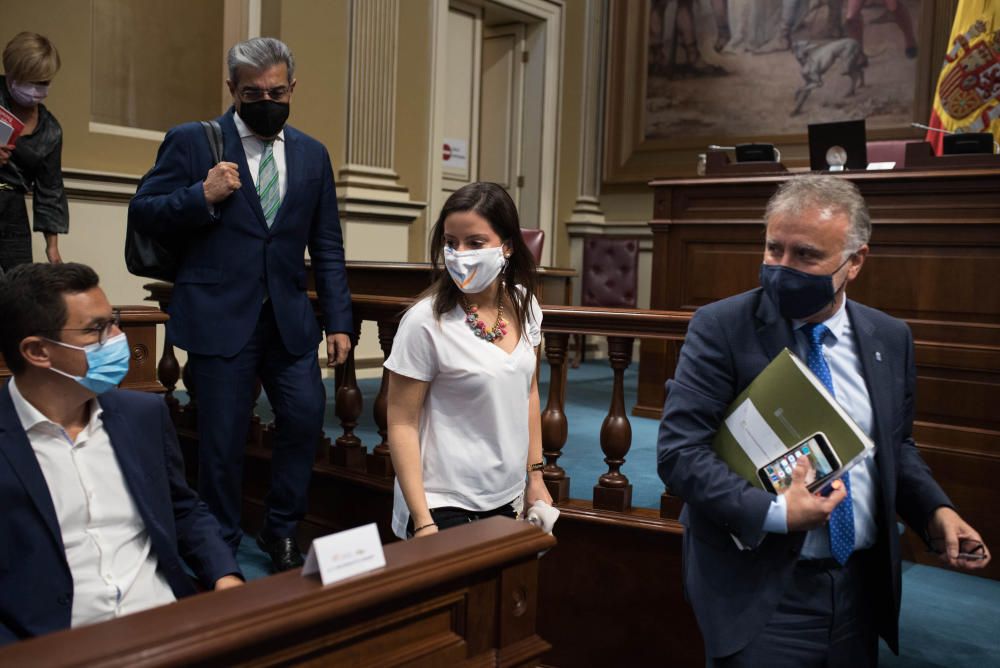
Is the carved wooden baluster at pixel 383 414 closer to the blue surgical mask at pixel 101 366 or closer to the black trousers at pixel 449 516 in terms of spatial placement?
the black trousers at pixel 449 516

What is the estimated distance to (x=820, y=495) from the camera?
1631 mm

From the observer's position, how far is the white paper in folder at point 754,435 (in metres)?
1.63

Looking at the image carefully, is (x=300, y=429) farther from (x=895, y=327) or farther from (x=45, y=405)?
(x=895, y=327)

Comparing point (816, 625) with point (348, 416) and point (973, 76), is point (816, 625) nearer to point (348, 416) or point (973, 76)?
point (348, 416)

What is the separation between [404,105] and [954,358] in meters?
4.83

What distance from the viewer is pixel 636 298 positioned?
8406 mm

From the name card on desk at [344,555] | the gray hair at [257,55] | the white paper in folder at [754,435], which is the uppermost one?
the gray hair at [257,55]

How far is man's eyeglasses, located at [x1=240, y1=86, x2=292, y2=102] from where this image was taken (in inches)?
107

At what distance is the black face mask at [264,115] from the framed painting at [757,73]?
230 inches

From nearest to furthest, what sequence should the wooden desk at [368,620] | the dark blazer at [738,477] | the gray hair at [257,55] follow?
1. the wooden desk at [368,620]
2. the dark blazer at [738,477]
3. the gray hair at [257,55]

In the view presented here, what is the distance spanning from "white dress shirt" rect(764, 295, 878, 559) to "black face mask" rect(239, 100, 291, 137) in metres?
1.69

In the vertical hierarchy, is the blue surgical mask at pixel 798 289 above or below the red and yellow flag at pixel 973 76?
below

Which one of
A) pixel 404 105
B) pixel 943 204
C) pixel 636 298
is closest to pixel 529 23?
pixel 404 105

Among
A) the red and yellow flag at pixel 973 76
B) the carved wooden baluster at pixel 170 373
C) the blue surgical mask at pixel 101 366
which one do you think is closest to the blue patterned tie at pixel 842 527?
the blue surgical mask at pixel 101 366
